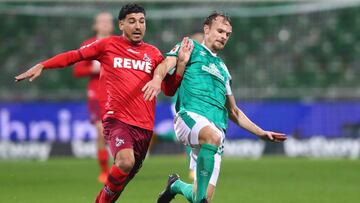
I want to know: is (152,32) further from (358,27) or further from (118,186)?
(118,186)

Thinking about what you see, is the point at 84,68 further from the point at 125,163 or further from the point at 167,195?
the point at 125,163

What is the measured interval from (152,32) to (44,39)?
2.75m

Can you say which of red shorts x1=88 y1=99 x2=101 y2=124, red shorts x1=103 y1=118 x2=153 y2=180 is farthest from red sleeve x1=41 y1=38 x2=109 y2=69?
red shorts x1=88 y1=99 x2=101 y2=124

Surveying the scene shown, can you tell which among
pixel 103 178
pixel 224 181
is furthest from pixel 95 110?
pixel 224 181

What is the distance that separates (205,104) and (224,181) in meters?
5.50

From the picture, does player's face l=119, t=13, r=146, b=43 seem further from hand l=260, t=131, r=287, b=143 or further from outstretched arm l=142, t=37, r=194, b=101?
hand l=260, t=131, r=287, b=143

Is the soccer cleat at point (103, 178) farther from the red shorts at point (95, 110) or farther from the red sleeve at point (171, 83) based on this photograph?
the red sleeve at point (171, 83)

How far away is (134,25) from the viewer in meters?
8.94

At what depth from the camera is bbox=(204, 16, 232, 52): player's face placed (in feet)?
28.6

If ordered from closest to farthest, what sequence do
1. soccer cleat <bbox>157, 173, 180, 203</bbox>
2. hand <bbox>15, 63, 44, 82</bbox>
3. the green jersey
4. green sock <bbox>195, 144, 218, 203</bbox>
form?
hand <bbox>15, 63, 44, 82</bbox>, green sock <bbox>195, 144, 218, 203</bbox>, the green jersey, soccer cleat <bbox>157, 173, 180, 203</bbox>

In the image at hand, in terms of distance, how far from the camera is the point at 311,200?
421 inches

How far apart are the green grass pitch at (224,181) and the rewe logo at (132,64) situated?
7.34ft

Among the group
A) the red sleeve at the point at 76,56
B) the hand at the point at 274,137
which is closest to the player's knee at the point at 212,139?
the hand at the point at 274,137

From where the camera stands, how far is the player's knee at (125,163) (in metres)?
8.31
